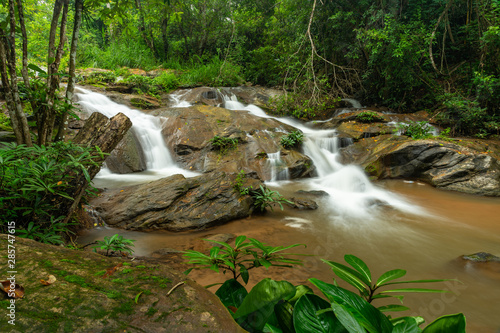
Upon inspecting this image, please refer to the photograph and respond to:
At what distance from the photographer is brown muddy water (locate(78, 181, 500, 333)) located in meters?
2.25

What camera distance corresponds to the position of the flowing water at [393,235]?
2.33 m

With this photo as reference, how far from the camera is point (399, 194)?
5.85 meters

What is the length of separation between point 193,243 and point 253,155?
13.5 feet

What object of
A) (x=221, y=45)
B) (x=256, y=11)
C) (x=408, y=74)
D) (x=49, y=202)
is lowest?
(x=49, y=202)

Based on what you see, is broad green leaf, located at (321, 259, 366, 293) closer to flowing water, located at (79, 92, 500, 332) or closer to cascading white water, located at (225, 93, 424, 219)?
flowing water, located at (79, 92, 500, 332)

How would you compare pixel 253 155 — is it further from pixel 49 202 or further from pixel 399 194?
pixel 49 202

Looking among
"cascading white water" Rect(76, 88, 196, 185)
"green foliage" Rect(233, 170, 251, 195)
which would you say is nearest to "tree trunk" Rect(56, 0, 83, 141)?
"green foliage" Rect(233, 170, 251, 195)

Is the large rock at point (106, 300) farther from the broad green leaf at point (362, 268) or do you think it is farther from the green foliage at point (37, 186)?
the green foliage at point (37, 186)

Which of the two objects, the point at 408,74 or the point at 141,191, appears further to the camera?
the point at 408,74

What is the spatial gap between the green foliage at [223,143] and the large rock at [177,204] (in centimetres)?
255

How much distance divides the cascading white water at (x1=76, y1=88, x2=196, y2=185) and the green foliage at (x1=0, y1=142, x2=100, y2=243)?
3350 mm

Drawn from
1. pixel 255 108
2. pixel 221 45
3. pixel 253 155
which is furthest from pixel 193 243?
pixel 221 45

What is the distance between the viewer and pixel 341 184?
630cm

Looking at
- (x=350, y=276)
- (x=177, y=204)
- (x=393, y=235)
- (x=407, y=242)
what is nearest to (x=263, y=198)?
(x=177, y=204)
